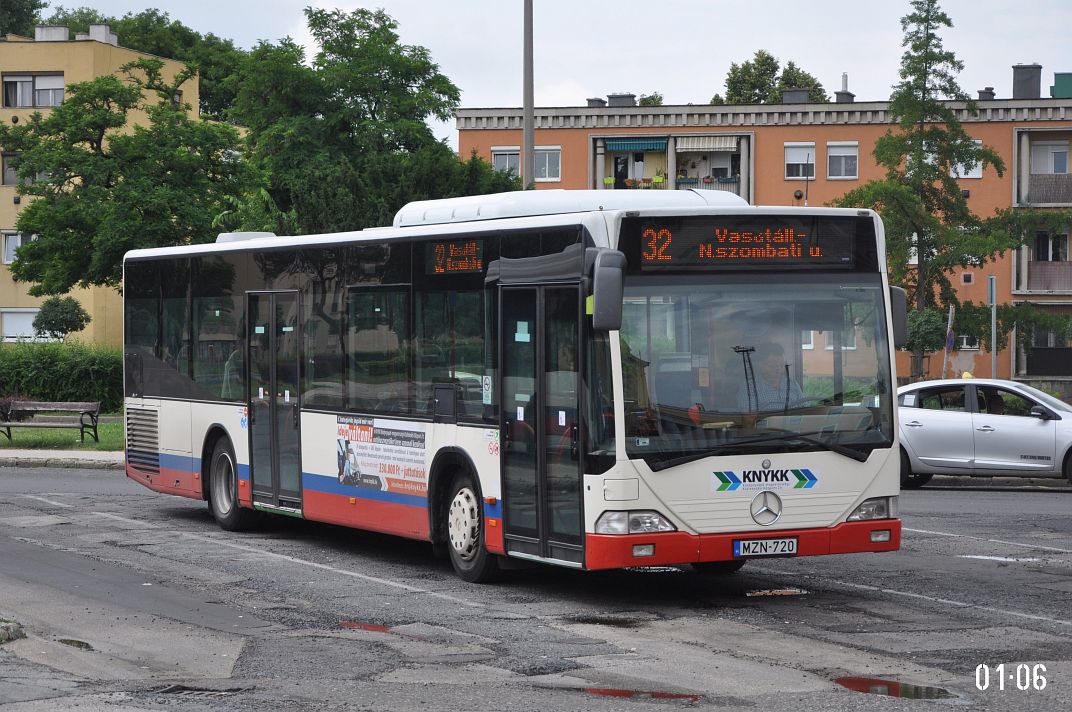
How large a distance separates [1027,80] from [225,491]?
60141mm

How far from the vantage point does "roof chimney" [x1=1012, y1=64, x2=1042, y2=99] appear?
7119 centimetres

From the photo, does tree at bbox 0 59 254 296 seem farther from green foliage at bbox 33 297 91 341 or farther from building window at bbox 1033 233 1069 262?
building window at bbox 1033 233 1069 262

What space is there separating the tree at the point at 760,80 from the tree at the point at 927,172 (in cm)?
3758

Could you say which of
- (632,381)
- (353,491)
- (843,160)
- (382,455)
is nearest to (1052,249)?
(843,160)

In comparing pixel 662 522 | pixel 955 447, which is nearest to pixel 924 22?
pixel 955 447

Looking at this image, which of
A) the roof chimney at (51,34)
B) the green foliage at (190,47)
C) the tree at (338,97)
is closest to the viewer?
the tree at (338,97)

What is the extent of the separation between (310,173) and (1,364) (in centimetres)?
1250

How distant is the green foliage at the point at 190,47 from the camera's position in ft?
272

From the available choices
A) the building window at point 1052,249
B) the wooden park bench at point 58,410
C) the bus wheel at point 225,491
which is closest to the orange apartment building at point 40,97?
the building window at point 1052,249

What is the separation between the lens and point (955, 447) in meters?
23.0

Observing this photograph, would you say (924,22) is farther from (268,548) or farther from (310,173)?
(268,548)

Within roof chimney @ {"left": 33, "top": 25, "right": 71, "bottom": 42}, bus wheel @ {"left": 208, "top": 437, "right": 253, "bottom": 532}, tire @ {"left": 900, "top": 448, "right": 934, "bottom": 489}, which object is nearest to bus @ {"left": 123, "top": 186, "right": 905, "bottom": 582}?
bus wheel @ {"left": 208, "top": 437, "right": 253, "bottom": 532}

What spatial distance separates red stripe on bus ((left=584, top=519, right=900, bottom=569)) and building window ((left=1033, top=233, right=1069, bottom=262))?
5862 cm

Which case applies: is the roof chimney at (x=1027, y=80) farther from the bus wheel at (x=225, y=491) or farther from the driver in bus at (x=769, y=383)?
the driver in bus at (x=769, y=383)
